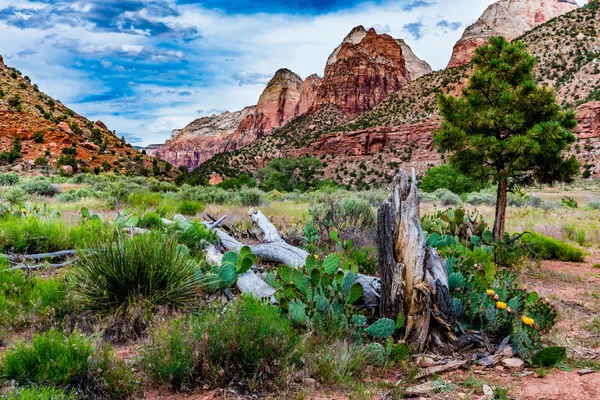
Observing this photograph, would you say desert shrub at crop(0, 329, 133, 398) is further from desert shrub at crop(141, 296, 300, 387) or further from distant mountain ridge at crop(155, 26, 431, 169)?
distant mountain ridge at crop(155, 26, 431, 169)

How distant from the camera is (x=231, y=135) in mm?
174000

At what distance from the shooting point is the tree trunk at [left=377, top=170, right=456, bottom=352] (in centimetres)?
371

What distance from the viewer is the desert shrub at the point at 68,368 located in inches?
99.2

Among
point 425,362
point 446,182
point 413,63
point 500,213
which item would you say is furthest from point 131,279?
point 413,63

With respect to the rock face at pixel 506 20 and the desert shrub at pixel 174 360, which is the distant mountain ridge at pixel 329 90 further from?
the desert shrub at pixel 174 360

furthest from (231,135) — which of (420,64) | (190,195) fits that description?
(190,195)

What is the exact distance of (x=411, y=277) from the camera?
3.86 metres

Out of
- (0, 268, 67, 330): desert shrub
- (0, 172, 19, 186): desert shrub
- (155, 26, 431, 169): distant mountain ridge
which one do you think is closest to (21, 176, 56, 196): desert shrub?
(0, 172, 19, 186): desert shrub

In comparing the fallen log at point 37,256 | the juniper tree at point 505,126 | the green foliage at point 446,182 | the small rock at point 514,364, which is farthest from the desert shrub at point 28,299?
the green foliage at point 446,182

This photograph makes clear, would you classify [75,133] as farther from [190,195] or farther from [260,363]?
[260,363]

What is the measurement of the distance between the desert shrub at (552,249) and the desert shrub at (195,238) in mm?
7200

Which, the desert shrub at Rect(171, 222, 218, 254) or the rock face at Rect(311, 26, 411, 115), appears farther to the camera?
the rock face at Rect(311, 26, 411, 115)

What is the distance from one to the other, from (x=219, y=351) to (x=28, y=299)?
2.39 meters

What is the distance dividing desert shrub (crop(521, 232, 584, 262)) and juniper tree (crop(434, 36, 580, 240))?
3.28 ft
